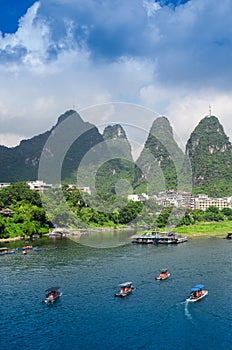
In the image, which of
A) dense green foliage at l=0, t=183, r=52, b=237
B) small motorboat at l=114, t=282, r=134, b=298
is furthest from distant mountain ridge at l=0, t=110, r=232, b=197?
small motorboat at l=114, t=282, r=134, b=298

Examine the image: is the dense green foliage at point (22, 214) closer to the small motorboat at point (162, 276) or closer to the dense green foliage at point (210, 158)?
A: the small motorboat at point (162, 276)

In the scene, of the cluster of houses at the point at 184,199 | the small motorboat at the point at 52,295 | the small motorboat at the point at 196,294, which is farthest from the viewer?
the cluster of houses at the point at 184,199

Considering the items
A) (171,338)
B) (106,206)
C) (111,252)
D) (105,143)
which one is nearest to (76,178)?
(105,143)

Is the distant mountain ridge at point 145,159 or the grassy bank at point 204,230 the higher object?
the distant mountain ridge at point 145,159

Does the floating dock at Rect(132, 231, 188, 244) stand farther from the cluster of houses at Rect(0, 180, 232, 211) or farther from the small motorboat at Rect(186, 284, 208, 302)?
the cluster of houses at Rect(0, 180, 232, 211)

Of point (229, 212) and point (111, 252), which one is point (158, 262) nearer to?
point (111, 252)

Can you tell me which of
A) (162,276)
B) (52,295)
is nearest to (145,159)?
(162,276)

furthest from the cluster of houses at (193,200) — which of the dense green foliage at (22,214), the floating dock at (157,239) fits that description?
the floating dock at (157,239)
